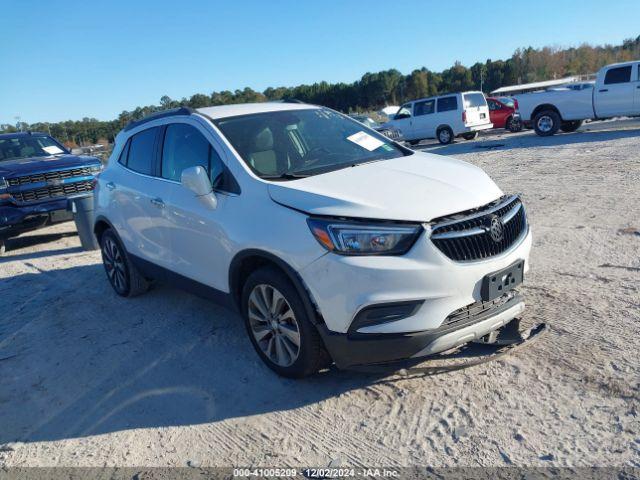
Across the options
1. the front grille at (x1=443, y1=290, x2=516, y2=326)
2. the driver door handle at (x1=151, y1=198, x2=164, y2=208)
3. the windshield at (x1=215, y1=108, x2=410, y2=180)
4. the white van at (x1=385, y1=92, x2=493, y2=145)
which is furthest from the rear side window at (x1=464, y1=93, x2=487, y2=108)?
the front grille at (x1=443, y1=290, x2=516, y2=326)

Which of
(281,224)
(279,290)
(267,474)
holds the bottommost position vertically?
(267,474)

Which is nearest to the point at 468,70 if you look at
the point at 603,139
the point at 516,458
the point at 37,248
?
the point at 603,139

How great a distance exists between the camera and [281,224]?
3.50m

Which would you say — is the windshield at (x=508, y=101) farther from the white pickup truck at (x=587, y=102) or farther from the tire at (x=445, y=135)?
the white pickup truck at (x=587, y=102)

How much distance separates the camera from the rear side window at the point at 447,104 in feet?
67.5

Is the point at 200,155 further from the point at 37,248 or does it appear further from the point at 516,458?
the point at 37,248

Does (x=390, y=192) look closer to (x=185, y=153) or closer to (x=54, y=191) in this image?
(x=185, y=153)

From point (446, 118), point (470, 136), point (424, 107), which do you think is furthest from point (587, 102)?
point (424, 107)

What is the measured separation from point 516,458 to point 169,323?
11.0ft

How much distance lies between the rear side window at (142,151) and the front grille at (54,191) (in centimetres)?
426

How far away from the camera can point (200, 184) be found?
3.98m

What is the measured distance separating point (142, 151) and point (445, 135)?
1731cm

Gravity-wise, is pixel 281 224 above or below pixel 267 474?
above

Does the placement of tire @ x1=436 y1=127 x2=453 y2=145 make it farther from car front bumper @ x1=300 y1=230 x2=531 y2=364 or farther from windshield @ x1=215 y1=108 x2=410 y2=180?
car front bumper @ x1=300 y1=230 x2=531 y2=364
